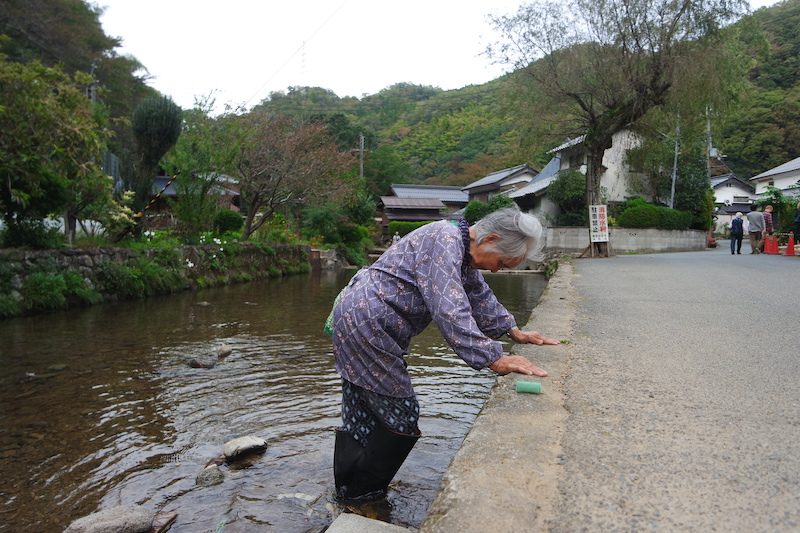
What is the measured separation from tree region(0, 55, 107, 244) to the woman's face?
8299 millimetres

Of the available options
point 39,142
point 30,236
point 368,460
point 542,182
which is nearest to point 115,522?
point 368,460

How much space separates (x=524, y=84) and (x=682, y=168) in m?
13.4

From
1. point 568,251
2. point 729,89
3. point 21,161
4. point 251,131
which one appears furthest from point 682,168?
point 21,161

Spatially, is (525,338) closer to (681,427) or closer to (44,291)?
(681,427)

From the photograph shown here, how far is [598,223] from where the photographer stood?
20.1 m

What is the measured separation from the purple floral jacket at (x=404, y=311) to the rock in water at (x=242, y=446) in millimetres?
1443

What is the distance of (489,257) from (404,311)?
0.44m

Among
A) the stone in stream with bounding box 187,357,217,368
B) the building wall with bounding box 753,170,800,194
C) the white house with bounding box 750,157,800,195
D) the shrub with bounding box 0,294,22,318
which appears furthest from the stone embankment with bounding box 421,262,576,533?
the building wall with bounding box 753,170,800,194

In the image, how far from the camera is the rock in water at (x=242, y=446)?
351cm

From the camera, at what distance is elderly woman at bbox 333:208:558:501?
2.21 meters

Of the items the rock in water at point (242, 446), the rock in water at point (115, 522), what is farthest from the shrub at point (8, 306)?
the rock in water at point (115, 522)

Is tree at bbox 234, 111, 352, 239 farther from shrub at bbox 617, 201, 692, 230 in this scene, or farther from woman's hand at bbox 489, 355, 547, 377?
woman's hand at bbox 489, 355, 547, 377

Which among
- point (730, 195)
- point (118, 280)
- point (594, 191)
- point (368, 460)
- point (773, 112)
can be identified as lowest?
point (368, 460)

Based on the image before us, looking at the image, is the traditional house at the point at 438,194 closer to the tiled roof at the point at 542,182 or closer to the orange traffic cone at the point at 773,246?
the tiled roof at the point at 542,182
